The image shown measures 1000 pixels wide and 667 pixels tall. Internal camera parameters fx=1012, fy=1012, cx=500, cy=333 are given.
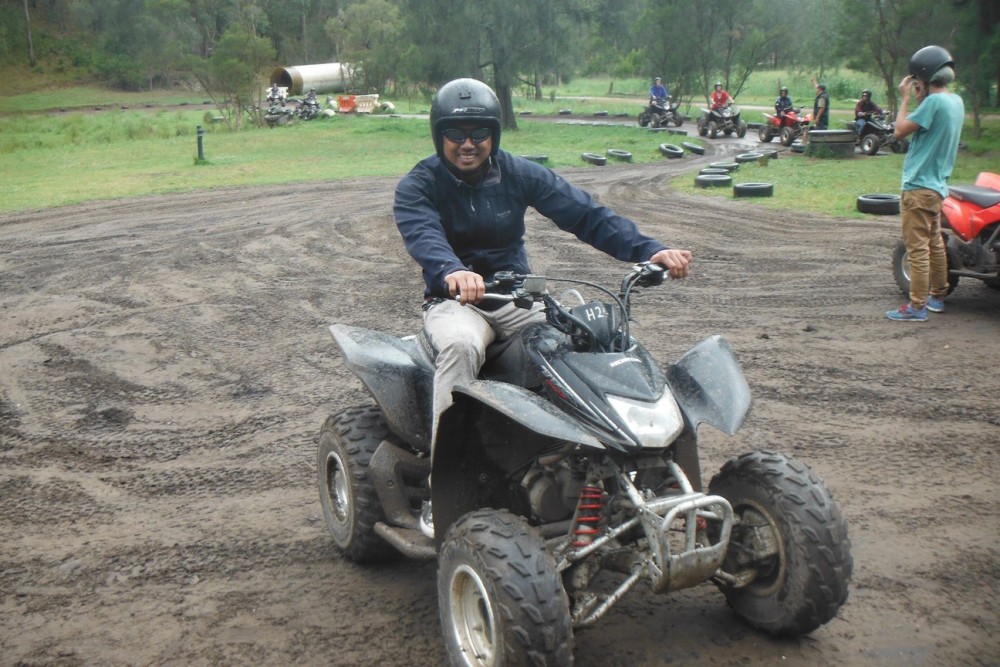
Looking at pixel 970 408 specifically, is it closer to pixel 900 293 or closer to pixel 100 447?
pixel 900 293

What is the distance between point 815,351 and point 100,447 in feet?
17.0

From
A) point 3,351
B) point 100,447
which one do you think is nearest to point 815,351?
point 100,447

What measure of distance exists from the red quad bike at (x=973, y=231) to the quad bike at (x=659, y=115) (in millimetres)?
26342

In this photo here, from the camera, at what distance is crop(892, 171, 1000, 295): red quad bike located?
28.8 ft

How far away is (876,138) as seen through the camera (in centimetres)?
2341

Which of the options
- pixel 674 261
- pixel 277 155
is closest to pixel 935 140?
pixel 674 261

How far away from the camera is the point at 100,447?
618 cm

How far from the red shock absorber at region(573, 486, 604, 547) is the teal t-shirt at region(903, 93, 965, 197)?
5.95 m

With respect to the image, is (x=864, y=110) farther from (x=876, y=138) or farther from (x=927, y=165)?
(x=927, y=165)

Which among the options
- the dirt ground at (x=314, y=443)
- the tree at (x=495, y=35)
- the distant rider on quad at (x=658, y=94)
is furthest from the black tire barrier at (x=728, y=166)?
the distant rider on quad at (x=658, y=94)

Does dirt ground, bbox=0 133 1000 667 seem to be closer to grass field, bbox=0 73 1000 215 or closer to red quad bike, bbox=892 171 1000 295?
red quad bike, bbox=892 171 1000 295

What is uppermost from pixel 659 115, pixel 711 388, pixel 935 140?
pixel 935 140

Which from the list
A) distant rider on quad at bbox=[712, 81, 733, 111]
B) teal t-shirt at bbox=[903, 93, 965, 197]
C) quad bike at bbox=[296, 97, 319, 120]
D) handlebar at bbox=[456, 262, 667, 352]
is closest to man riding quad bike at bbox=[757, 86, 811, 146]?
distant rider on quad at bbox=[712, 81, 733, 111]

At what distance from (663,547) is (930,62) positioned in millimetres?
6413
